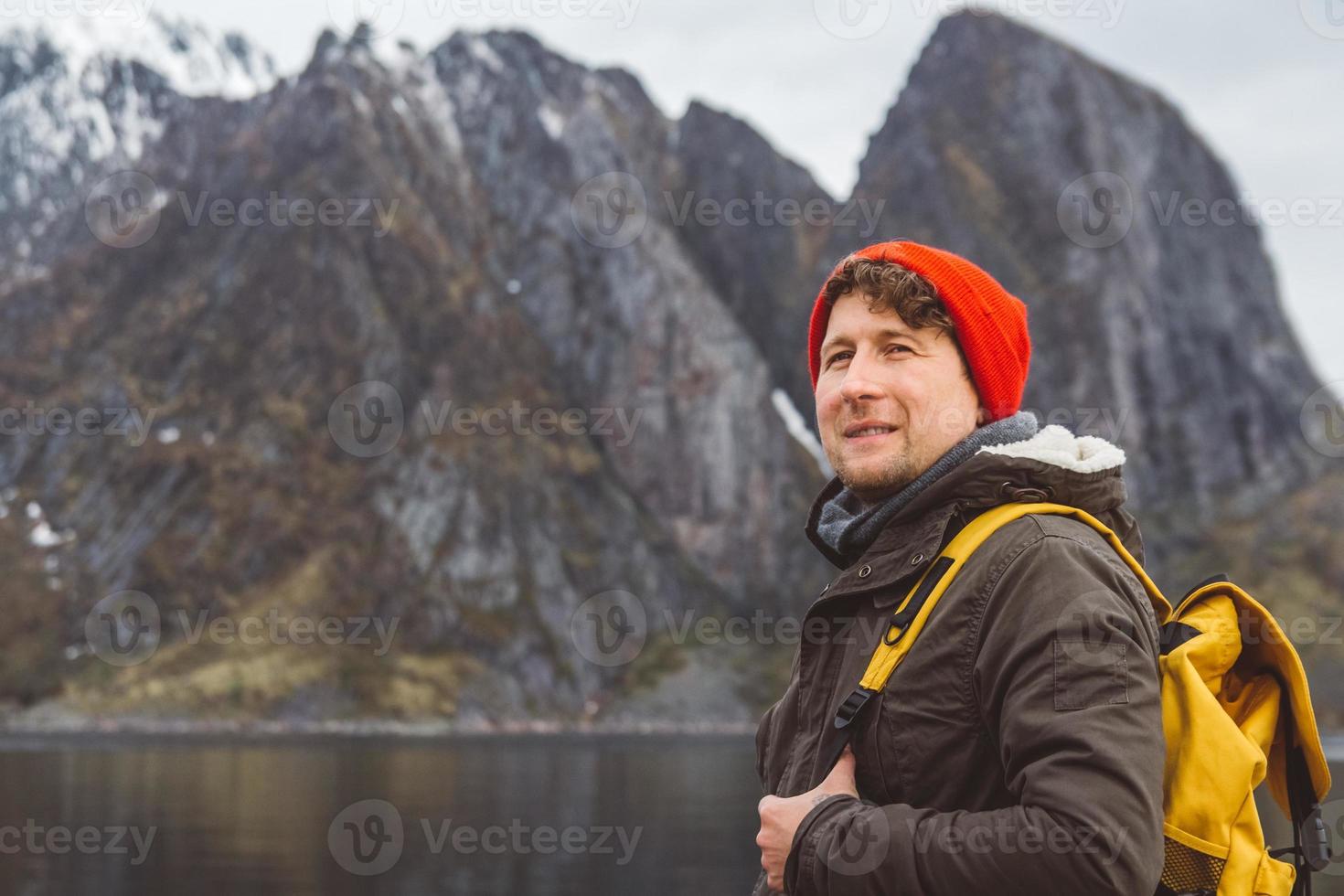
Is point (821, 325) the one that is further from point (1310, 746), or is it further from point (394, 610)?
point (394, 610)

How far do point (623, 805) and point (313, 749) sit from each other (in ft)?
209

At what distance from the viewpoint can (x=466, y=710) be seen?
177 m

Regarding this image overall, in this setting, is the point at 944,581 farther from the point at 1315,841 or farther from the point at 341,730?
the point at 341,730

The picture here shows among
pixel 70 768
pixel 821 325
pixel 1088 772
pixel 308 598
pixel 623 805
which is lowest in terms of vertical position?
pixel 308 598

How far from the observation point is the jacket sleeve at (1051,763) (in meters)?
2.80

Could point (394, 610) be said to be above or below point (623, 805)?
below

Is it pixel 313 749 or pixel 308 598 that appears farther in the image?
pixel 308 598

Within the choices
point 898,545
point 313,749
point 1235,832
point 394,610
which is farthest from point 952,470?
point 394,610

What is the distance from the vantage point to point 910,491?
3590 millimetres
